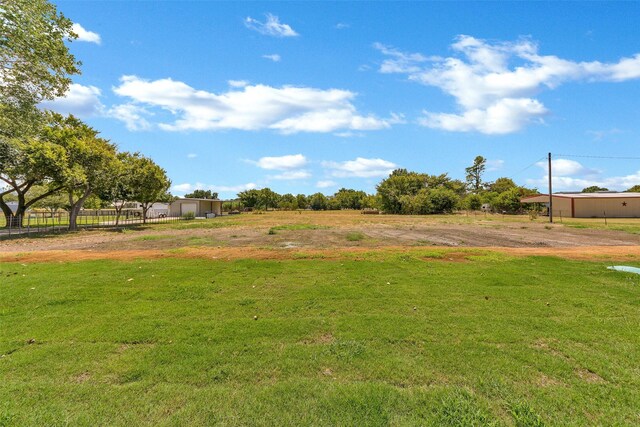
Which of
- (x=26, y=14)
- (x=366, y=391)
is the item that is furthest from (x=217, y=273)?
(x=26, y=14)

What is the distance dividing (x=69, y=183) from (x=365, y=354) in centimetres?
2641

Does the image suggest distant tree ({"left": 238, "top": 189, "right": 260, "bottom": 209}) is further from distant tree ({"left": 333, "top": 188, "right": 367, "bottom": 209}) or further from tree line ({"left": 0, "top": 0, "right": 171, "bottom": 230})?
tree line ({"left": 0, "top": 0, "right": 171, "bottom": 230})

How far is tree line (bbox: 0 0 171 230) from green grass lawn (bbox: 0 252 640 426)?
19.7 feet

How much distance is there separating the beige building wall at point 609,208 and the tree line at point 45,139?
55079 mm

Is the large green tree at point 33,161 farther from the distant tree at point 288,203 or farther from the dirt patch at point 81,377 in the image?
the distant tree at point 288,203

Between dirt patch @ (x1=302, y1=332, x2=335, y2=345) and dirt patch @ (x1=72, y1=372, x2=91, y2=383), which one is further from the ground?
dirt patch @ (x1=302, y1=332, x2=335, y2=345)

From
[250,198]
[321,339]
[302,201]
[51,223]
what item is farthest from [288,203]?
[321,339]

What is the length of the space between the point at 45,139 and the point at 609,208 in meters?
64.3

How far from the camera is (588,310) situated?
509 cm

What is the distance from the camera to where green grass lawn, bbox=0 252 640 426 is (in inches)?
106

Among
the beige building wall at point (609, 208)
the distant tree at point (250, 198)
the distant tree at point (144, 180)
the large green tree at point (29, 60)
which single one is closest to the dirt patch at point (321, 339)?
the large green tree at point (29, 60)

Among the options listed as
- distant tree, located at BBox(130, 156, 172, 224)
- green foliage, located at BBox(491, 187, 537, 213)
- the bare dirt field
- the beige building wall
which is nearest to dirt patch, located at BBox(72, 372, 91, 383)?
the bare dirt field

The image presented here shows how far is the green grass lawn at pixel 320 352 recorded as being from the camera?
2689mm

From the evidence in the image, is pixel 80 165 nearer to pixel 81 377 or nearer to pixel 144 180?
pixel 144 180
